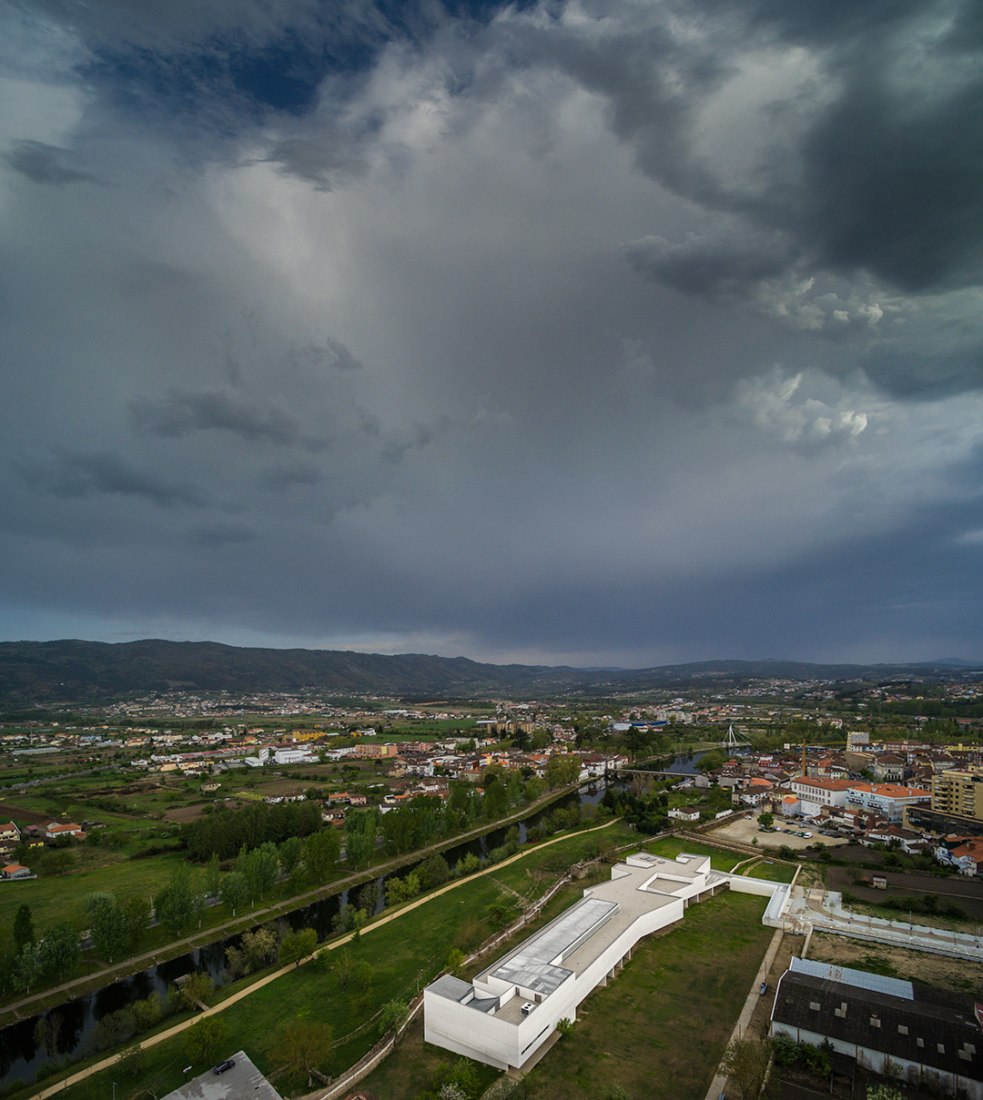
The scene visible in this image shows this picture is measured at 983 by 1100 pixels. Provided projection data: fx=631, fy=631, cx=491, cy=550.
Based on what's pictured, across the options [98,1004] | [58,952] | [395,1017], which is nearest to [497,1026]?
[395,1017]

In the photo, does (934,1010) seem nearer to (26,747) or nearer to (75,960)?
(75,960)

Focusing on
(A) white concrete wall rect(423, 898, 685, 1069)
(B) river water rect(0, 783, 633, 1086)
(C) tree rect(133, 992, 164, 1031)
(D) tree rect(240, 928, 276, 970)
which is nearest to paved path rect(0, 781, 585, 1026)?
(B) river water rect(0, 783, 633, 1086)

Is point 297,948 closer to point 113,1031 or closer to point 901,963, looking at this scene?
point 113,1031

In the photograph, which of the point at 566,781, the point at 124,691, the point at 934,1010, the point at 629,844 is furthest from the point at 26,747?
the point at 124,691

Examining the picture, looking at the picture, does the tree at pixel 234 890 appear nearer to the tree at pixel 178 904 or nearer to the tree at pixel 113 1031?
the tree at pixel 178 904

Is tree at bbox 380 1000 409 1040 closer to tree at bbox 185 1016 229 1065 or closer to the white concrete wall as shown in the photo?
the white concrete wall

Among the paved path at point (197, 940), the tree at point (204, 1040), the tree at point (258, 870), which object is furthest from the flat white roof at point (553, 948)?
the tree at point (258, 870)
